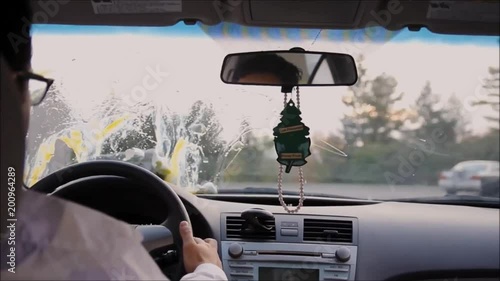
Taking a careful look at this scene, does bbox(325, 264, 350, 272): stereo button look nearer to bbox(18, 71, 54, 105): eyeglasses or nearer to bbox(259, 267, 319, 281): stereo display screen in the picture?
bbox(259, 267, 319, 281): stereo display screen

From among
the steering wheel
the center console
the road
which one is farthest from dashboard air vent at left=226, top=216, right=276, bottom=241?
the steering wheel

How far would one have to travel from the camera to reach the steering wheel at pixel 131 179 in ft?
7.44

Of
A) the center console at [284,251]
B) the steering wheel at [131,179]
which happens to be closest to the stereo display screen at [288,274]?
the center console at [284,251]

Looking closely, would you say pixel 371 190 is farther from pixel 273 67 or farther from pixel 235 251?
pixel 273 67

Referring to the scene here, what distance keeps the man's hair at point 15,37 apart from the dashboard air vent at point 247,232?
4.67ft

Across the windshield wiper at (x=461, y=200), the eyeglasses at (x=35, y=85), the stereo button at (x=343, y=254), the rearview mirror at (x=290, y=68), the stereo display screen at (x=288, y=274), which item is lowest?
the stereo display screen at (x=288, y=274)

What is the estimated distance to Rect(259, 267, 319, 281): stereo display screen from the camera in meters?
2.76

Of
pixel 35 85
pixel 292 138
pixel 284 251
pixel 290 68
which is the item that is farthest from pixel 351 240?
pixel 35 85

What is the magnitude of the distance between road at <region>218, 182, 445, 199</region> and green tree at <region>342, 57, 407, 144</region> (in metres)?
0.25

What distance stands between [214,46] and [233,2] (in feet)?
1.27

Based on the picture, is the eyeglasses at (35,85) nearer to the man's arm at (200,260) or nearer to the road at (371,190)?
the man's arm at (200,260)

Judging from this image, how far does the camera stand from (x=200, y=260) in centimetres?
179

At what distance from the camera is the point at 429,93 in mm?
3178

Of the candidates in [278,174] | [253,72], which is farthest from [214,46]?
[278,174]
